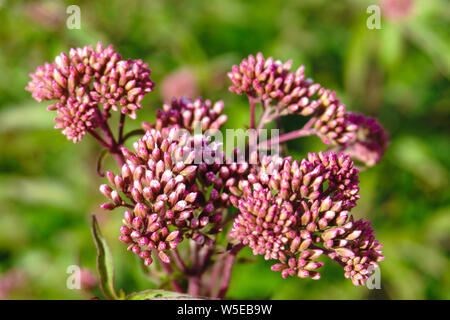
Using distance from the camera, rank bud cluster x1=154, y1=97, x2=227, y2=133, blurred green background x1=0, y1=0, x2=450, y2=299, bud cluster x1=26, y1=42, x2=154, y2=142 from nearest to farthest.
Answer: bud cluster x1=26, y1=42, x2=154, y2=142
bud cluster x1=154, y1=97, x2=227, y2=133
blurred green background x1=0, y1=0, x2=450, y2=299

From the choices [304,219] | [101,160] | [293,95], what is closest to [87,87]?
[101,160]

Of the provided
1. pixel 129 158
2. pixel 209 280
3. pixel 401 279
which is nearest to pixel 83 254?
pixel 209 280

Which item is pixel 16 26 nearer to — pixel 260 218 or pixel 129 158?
pixel 129 158

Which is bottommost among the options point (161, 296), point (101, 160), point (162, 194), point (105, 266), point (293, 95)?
point (161, 296)

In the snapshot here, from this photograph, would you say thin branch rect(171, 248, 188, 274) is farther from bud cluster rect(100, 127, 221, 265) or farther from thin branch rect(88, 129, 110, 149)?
thin branch rect(88, 129, 110, 149)

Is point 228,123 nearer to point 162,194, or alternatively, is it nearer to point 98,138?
point 98,138

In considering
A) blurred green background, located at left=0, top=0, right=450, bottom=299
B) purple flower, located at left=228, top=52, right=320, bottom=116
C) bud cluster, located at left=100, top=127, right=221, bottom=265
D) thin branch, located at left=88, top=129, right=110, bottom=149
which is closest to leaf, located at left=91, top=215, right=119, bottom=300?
bud cluster, located at left=100, top=127, right=221, bottom=265
